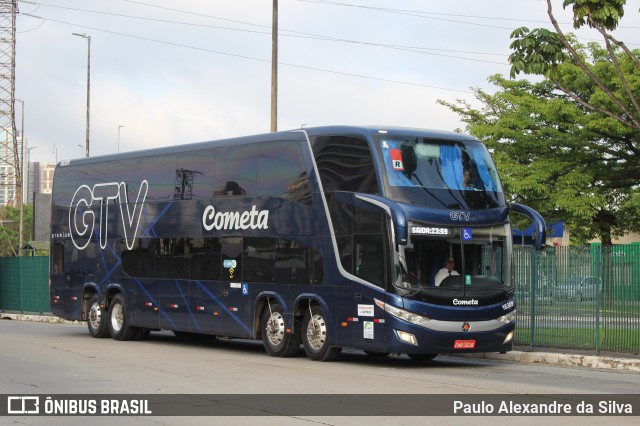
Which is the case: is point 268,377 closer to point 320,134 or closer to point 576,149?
point 320,134

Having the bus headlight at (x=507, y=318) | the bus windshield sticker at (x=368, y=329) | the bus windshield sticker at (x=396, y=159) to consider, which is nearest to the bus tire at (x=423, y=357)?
the bus headlight at (x=507, y=318)

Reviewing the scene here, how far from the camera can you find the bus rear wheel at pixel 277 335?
20188 mm

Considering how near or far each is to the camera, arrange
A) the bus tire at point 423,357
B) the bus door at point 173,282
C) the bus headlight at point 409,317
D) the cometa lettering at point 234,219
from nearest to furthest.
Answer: the bus headlight at point 409,317 < the bus tire at point 423,357 < the cometa lettering at point 234,219 < the bus door at point 173,282

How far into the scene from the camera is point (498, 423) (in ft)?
37.2

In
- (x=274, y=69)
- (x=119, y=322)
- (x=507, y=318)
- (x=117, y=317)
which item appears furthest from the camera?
(x=274, y=69)

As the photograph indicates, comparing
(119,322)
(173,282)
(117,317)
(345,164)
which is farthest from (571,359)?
(117,317)

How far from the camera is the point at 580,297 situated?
66.7ft

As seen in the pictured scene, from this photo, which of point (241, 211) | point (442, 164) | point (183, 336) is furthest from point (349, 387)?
point (183, 336)

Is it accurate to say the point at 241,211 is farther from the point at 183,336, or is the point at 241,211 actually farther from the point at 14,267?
the point at 14,267

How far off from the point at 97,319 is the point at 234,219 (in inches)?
256

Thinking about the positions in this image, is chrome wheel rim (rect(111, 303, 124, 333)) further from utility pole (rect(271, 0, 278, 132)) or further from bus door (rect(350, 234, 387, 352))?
bus door (rect(350, 234, 387, 352))

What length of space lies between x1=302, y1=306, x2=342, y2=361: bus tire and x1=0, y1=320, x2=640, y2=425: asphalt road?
232 mm

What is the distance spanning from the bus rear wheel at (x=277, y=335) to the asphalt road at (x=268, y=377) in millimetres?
311

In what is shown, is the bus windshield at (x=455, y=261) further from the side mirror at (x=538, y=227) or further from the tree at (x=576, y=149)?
the tree at (x=576, y=149)
